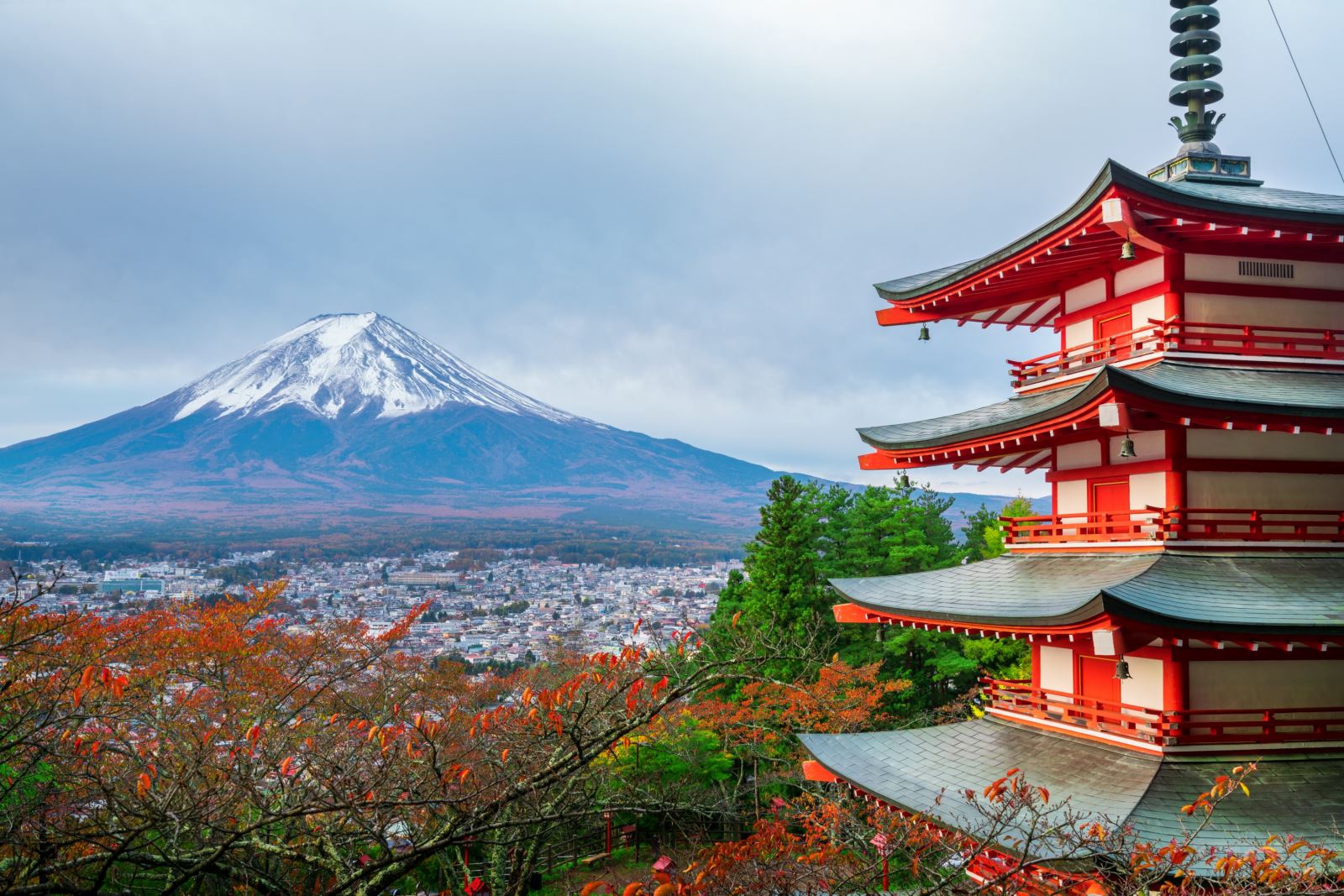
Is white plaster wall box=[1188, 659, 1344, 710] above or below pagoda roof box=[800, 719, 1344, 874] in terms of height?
above

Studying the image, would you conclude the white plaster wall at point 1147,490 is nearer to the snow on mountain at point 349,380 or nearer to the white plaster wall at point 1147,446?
the white plaster wall at point 1147,446

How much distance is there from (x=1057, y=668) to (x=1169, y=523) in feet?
6.96

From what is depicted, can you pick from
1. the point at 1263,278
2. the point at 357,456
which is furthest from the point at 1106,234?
the point at 357,456

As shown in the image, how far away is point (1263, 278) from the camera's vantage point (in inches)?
356

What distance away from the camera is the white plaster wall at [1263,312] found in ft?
29.4

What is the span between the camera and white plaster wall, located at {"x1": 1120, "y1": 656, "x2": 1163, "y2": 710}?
831cm

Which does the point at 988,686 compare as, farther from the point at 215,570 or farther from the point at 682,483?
the point at 682,483

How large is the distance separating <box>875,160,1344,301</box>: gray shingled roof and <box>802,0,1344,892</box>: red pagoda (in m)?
0.03

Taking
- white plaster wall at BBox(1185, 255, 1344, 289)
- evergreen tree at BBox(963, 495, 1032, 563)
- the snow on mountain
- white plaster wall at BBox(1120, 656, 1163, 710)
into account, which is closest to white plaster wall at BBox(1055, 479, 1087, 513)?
white plaster wall at BBox(1120, 656, 1163, 710)

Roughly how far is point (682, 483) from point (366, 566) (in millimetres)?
78665

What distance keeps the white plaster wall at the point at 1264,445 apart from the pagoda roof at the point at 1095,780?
284cm

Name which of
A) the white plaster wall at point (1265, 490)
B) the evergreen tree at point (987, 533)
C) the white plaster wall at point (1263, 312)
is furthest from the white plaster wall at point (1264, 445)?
the evergreen tree at point (987, 533)

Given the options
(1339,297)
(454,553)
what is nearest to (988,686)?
(1339,297)

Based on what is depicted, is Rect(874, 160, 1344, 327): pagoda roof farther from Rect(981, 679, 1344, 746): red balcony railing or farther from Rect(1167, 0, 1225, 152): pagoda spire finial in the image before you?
Rect(981, 679, 1344, 746): red balcony railing
